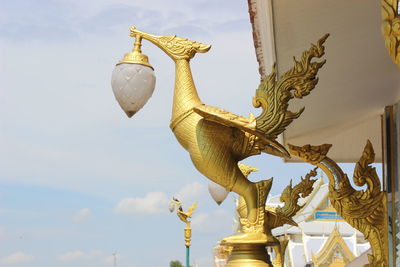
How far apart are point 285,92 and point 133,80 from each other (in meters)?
0.49

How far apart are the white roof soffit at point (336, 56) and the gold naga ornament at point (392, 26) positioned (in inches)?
32.3

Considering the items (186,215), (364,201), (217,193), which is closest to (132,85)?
(364,201)

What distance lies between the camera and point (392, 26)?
4.45ft

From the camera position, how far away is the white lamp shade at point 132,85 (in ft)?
7.29

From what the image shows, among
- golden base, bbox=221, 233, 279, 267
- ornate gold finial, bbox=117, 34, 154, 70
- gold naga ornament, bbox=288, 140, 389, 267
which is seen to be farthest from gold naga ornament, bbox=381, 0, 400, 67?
gold naga ornament, bbox=288, 140, 389, 267

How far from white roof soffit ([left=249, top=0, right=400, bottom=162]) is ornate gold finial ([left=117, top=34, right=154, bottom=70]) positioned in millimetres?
427

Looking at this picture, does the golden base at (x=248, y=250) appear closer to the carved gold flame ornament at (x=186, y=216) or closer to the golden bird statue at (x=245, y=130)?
the golden bird statue at (x=245, y=130)

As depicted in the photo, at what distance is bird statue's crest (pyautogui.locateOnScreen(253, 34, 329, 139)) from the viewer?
6.65 ft

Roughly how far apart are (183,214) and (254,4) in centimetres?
857

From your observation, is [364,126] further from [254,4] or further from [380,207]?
[254,4]

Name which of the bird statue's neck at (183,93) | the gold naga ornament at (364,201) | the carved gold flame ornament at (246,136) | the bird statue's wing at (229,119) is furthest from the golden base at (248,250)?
the gold naga ornament at (364,201)

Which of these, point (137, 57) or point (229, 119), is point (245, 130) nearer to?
point (229, 119)

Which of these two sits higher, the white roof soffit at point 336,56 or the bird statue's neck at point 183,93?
the white roof soffit at point 336,56

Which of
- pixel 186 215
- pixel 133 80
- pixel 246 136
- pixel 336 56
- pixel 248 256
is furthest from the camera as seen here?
pixel 186 215
